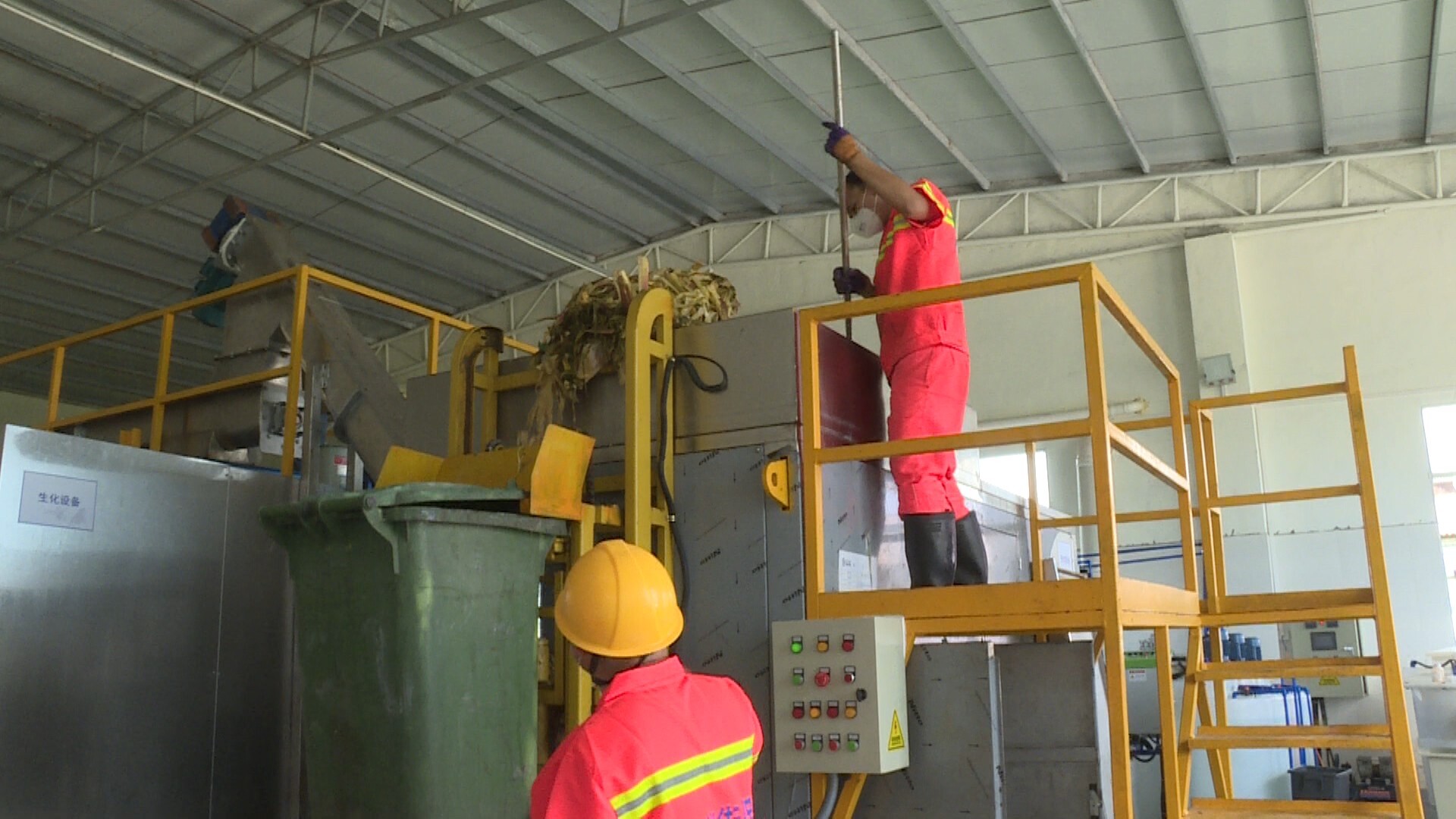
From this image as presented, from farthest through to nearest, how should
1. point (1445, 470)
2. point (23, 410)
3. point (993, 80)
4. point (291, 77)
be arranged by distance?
point (23, 410), point (1445, 470), point (993, 80), point (291, 77)

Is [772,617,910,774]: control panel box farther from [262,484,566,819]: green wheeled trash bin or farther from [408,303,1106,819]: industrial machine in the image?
[262,484,566,819]: green wheeled trash bin

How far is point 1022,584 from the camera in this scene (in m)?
4.21

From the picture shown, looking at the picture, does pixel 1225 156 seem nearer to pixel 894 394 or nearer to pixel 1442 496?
pixel 1442 496

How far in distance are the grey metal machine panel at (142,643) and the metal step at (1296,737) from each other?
4395 mm

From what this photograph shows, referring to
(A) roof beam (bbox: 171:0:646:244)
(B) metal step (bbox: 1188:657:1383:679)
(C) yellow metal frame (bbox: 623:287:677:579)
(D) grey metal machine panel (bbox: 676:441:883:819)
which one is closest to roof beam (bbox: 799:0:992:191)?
(A) roof beam (bbox: 171:0:646:244)

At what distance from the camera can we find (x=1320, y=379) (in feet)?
38.7

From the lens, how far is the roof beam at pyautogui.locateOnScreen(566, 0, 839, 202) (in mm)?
10023

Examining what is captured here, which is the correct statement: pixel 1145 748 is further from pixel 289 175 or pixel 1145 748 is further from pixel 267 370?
pixel 289 175

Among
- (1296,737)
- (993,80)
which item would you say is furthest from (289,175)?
(1296,737)

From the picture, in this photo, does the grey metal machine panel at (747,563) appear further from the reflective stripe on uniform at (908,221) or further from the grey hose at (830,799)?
the reflective stripe on uniform at (908,221)

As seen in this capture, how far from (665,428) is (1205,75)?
25.9ft

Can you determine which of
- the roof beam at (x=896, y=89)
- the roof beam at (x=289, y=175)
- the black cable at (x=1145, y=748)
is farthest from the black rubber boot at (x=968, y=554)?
the roof beam at (x=289, y=175)

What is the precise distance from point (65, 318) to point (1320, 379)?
1656 centimetres

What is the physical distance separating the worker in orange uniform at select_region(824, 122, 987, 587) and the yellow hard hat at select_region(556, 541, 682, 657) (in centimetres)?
197
